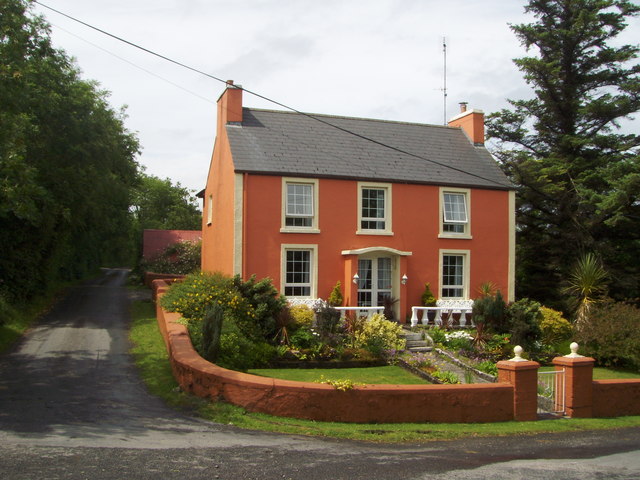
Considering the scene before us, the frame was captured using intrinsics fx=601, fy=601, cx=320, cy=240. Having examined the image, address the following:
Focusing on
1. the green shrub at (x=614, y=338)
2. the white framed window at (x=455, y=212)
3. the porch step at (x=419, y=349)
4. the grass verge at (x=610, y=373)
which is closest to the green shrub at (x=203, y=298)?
the porch step at (x=419, y=349)

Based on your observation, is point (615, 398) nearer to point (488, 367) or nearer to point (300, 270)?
point (488, 367)

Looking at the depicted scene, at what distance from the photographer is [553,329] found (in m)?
20.1

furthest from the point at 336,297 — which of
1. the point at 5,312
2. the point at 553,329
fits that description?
the point at 5,312

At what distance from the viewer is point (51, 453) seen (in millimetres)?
7727

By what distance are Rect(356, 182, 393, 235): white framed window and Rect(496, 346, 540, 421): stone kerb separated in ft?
33.3

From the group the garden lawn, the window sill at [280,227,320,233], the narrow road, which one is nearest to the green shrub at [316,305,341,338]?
the garden lawn

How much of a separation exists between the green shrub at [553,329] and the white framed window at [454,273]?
9.88ft

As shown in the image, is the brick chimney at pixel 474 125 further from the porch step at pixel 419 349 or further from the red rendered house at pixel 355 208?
the porch step at pixel 419 349

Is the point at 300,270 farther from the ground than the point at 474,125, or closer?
closer

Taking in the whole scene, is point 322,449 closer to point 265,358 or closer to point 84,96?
point 265,358

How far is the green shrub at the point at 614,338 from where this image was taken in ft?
59.7

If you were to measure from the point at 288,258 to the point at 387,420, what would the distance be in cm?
1038

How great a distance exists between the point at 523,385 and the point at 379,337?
5912mm

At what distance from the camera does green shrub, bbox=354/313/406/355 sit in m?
16.9
